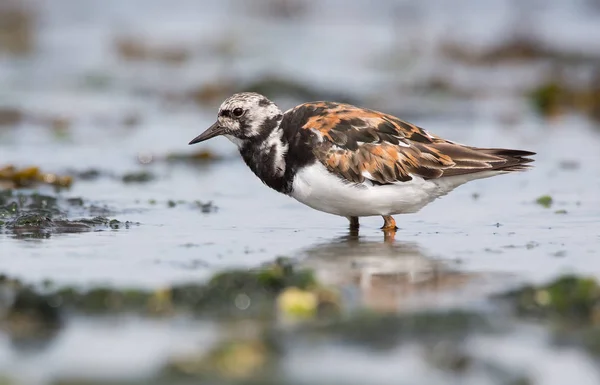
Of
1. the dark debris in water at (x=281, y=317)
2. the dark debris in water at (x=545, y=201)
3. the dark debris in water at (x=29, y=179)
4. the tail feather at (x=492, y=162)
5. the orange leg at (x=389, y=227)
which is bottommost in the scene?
the dark debris in water at (x=281, y=317)

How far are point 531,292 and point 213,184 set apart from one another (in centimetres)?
406

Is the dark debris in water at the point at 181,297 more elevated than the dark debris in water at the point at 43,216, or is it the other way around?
the dark debris in water at the point at 43,216

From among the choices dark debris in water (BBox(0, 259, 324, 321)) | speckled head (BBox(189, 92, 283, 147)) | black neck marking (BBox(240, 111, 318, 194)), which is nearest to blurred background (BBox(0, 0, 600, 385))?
dark debris in water (BBox(0, 259, 324, 321))

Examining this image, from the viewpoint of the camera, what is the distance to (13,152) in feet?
30.8

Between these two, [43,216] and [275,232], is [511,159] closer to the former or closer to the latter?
[275,232]

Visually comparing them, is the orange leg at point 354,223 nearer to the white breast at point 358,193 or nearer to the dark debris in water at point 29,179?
the white breast at point 358,193

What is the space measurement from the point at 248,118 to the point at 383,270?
1.60m

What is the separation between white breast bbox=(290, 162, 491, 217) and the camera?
6066mm

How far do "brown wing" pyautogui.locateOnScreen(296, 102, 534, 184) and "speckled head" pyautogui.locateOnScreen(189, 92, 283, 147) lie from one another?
0.22m

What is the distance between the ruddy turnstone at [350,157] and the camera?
6117mm

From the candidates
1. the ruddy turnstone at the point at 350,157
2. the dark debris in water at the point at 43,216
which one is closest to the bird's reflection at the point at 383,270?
the ruddy turnstone at the point at 350,157

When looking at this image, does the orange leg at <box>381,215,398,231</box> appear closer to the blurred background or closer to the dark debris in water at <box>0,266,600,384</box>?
the blurred background

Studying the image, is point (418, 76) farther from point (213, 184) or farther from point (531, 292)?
point (531, 292)

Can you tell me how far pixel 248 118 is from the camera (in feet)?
21.3
